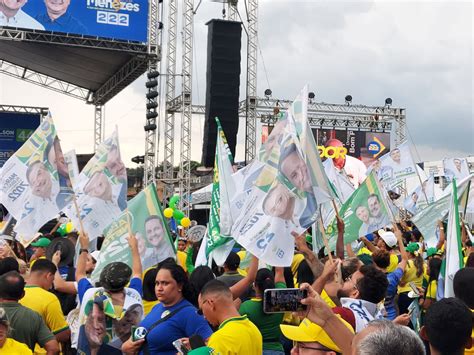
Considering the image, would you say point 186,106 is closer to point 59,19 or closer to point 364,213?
point 59,19

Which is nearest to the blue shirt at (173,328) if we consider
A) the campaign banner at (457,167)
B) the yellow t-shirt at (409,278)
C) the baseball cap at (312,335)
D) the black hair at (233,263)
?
the baseball cap at (312,335)

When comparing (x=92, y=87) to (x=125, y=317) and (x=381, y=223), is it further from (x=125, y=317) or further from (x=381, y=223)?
(x=125, y=317)

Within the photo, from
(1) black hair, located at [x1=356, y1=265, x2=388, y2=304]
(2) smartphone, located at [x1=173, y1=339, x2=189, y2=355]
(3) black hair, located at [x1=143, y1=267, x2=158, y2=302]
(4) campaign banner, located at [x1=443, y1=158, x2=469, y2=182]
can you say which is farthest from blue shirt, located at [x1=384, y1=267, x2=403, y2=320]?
(4) campaign banner, located at [x1=443, y1=158, x2=469, y2=182]

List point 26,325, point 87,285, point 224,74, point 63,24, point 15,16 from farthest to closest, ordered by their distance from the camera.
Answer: point 224,74 < point 63,24 < point 15,16 < point 87,285 < point 26,325

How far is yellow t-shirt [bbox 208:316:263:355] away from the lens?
357 centimetres

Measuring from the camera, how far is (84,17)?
2105cm

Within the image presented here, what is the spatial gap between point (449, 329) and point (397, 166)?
37.5 feet

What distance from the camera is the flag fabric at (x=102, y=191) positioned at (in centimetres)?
805

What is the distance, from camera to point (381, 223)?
857 cm

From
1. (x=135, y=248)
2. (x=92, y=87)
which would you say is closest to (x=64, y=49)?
(x=92, y=87)

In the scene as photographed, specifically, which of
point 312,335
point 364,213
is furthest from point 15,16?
point 312,335

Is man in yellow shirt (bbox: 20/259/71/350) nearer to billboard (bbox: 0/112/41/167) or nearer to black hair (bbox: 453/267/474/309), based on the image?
black hair (bbox: 453/267/474/309)

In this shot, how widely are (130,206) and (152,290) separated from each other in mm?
1727

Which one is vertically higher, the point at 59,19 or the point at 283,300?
the point at 59,19
